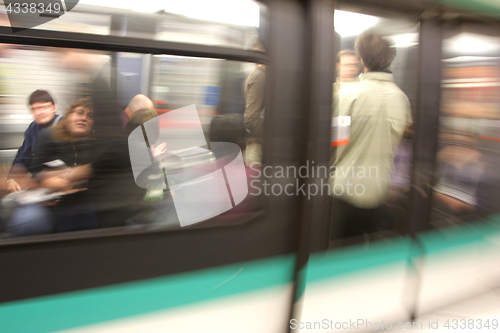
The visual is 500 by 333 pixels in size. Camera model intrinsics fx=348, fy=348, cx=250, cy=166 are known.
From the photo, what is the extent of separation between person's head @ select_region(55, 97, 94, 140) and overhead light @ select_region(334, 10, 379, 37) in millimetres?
1173

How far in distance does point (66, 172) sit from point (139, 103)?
40 cm

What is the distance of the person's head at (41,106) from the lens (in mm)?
1319

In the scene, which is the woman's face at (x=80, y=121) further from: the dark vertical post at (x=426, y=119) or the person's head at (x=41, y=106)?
the dark vertical post at (x=426, y=119)

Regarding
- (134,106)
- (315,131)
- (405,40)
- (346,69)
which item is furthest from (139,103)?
(405,40)

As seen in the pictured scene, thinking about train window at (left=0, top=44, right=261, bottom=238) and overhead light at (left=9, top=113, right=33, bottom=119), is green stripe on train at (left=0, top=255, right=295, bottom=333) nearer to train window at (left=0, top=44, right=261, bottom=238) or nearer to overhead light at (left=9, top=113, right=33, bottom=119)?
train window at (left=0, top=44, right=261, bottom=238)

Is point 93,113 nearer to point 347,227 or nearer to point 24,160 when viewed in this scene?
point 24,160

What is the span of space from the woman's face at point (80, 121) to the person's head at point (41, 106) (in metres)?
0.07

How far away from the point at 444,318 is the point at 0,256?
241cm

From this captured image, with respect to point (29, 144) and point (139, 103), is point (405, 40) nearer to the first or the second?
point (139, 103)

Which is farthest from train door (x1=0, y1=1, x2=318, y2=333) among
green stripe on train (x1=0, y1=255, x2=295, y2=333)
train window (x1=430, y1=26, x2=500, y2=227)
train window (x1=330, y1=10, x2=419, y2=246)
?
train window (x1=430, y1=26, x2=500, y2=227)

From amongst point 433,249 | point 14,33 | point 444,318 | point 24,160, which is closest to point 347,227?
point 433,249

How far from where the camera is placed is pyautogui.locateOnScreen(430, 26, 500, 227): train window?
6.56 ft

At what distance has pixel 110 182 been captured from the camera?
146 centimetres

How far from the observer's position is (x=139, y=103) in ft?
4.82
